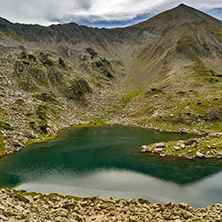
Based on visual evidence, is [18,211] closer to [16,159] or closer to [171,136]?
[16,159]

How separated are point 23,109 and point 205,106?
109039mm

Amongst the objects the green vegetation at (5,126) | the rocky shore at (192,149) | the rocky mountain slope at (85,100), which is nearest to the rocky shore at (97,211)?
the rocky shore at (192,149)

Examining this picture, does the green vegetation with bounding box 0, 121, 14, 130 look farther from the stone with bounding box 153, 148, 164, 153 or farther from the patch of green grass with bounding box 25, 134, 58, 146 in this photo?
the stone with bounding box 153, 148, 164, 153

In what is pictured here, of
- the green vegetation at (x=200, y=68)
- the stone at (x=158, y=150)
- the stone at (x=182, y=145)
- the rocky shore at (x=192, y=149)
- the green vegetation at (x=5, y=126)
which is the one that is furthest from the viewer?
the green vegetation at (x=200, y=68)

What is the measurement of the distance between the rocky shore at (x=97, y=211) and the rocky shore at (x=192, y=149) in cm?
3040

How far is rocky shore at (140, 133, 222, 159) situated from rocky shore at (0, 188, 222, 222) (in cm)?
3040

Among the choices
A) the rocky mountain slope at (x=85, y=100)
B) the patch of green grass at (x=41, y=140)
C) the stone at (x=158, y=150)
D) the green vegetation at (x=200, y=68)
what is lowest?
the stone at (x=158, y=150)

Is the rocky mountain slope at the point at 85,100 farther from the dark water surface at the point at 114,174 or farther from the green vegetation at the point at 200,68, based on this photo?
the dark water surface at the point at 114,174

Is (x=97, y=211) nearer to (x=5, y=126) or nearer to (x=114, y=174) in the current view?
(x=114, y=174)

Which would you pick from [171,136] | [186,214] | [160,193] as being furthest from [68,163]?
[171,136]

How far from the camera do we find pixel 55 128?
374 feet

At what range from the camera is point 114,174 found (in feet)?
171

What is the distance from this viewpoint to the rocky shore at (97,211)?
28.9 metres

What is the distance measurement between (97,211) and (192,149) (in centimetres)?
4553
